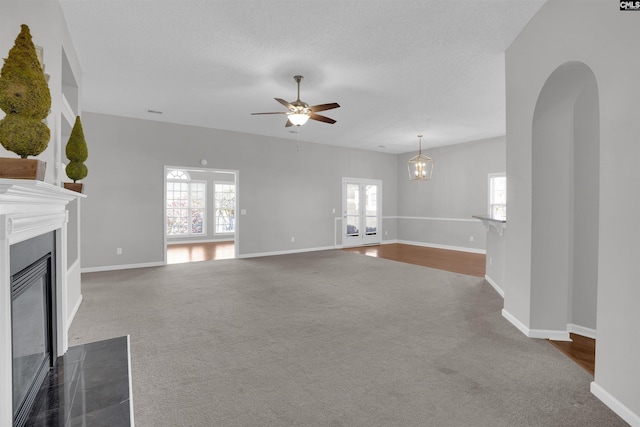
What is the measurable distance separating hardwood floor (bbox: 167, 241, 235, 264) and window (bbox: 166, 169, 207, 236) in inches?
23.5

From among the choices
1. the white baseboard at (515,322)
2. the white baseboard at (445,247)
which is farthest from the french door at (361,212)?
the white baseboard at (515,322)

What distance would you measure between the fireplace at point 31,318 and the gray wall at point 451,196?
854 cm

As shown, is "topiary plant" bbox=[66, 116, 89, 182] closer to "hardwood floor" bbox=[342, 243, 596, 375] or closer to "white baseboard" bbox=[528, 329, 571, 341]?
"white baseboard" bbox=[528, 329, 571, 341]

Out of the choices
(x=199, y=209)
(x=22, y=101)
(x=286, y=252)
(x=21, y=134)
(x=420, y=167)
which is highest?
(x=420, y=167)

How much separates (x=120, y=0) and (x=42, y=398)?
2961 mm

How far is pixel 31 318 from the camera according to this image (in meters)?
2.08

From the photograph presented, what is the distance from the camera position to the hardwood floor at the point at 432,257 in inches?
255

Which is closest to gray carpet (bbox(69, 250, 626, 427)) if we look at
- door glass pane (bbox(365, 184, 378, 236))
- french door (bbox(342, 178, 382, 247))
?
french door (bbox(342, 178, 382, 247))

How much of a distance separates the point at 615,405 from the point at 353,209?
8.05m

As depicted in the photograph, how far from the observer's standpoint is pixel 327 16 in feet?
9.94

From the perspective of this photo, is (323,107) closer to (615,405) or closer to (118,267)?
(615,405)

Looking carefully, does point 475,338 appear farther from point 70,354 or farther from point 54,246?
point 54,246

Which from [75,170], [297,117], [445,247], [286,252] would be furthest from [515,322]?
[445,247]

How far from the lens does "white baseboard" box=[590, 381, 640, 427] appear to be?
71.4 inches
